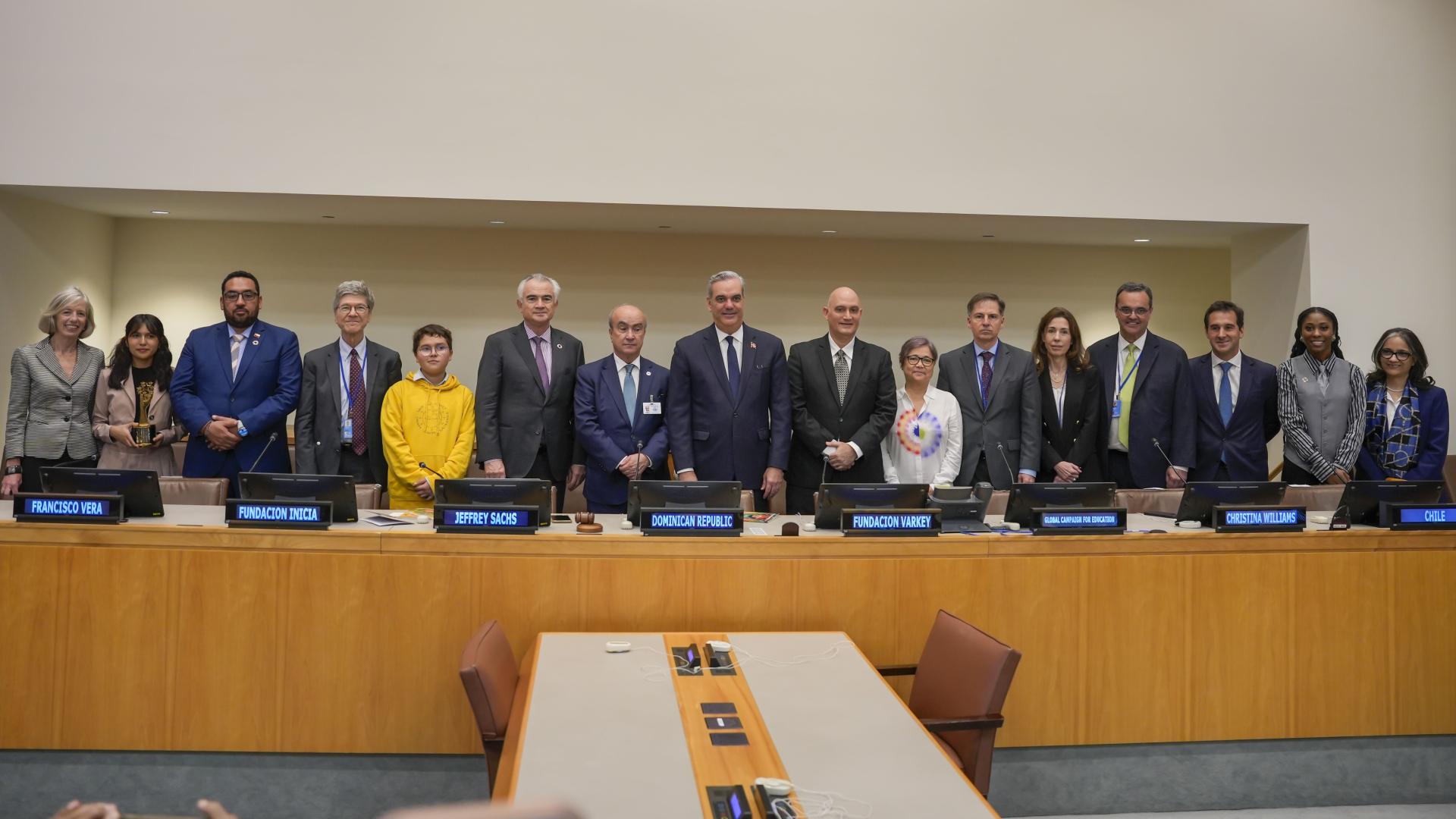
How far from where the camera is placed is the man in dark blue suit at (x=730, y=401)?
15.0ft

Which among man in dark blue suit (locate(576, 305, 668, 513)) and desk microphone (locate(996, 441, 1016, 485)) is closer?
man in dark blue suit (locate(576, 305, 668, 513))

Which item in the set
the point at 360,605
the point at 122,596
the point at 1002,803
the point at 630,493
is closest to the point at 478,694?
the point at 360,605

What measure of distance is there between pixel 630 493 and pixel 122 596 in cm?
152

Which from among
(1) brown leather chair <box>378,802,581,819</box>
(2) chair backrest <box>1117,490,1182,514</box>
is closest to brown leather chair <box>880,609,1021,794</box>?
(1) brown leather chair <box>378,802,581,819</box>

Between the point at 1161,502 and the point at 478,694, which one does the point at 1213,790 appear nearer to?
the point at 1161,502

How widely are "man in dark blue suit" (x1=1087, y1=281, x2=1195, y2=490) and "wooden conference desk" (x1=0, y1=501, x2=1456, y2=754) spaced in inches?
68.7

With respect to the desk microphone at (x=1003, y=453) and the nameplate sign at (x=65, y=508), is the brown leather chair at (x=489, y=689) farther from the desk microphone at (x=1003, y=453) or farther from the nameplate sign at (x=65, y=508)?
the desk microphone at (x=1003, y=453)

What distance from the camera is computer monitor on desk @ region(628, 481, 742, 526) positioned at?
3182mm

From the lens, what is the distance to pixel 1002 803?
3094 mm

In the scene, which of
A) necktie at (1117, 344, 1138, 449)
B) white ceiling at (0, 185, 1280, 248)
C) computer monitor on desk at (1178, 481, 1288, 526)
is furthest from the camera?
white ceiling at (0, 185, 1280, 248)

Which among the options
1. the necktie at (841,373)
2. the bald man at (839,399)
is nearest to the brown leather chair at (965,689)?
the bald man at (839,399)

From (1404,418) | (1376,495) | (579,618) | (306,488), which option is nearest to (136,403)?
(306,488)

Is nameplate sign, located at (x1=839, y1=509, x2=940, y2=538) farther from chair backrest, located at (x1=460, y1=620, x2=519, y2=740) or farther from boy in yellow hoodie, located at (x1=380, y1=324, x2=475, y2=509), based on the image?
boy in yellow hoodie, located at (x1=380, y1=324, x2=475, y2=509)

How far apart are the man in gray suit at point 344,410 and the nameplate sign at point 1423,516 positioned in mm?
4051
